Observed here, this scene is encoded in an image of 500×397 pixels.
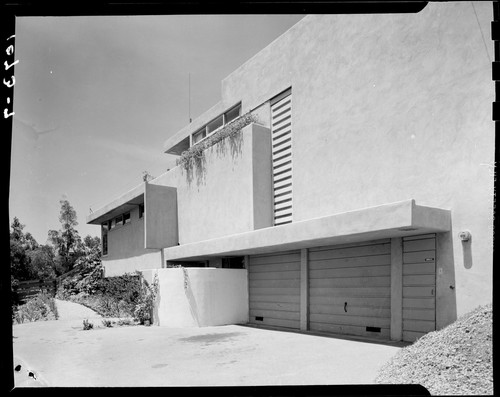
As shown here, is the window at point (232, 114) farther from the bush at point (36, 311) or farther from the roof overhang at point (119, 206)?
the bush at point (36, 311)

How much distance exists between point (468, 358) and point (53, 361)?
25.5ft

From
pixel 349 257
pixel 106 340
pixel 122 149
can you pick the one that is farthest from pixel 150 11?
pixel 106 340

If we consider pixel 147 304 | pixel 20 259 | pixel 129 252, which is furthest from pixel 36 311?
pixel 147 304

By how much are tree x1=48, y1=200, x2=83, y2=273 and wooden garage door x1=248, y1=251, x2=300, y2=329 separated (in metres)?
29.5

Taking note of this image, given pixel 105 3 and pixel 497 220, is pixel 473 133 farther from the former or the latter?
pixel 105 3

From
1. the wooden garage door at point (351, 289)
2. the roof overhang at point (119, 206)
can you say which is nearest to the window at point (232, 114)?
the roof overhang at point (119, 206)

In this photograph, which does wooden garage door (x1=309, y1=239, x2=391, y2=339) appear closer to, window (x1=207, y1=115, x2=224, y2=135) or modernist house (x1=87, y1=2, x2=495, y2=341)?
modernist house (x1=87, y1=2, x2=495, y2=341)

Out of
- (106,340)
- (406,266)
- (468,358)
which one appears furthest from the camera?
(106,340)

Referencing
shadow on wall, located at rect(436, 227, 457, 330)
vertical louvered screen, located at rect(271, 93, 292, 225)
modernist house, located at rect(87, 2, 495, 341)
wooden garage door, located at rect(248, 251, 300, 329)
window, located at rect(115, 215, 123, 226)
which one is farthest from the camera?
window, located at rect(115, 215, 123, 226)

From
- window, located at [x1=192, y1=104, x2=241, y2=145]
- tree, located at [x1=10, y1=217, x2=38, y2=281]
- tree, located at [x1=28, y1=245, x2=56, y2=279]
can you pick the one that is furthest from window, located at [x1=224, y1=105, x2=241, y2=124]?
tree, located at [x1=28, y1=245, x2=56, y2=279]

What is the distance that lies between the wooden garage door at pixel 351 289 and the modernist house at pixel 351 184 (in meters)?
0.03

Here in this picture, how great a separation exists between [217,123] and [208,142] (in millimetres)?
1843

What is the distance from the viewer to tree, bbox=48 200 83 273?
39000mm

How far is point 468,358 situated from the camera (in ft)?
17.6
